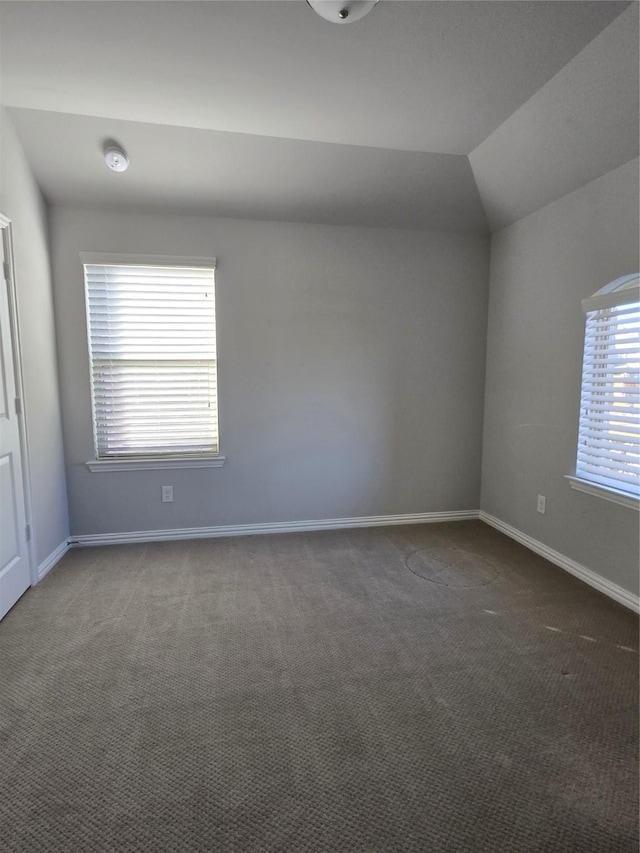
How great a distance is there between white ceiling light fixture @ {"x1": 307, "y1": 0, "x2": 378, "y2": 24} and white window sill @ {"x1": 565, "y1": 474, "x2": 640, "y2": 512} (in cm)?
253

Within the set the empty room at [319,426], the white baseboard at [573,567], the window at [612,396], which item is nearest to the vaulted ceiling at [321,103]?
the empty room at [319,426]

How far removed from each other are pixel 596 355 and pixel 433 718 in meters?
2.14

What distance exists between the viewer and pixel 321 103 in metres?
2.22

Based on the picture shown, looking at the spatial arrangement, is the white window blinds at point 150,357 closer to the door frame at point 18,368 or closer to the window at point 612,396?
the door frame at point 18,368

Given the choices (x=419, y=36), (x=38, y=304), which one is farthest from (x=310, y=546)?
(x=419, y=36)

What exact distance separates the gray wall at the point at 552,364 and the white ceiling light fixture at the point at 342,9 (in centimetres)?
155

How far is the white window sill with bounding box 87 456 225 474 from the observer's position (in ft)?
10.1

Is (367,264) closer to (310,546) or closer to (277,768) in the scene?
(310,546)

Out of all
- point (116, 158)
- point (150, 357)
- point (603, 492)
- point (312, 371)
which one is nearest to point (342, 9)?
point (116, 158)

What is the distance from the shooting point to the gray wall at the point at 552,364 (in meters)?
2.36

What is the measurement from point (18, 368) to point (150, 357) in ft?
2.78

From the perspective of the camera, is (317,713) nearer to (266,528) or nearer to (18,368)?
(266,528)

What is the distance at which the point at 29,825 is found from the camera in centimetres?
120

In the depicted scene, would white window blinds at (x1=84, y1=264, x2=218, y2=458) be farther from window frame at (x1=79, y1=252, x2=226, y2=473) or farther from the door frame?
the door frame
